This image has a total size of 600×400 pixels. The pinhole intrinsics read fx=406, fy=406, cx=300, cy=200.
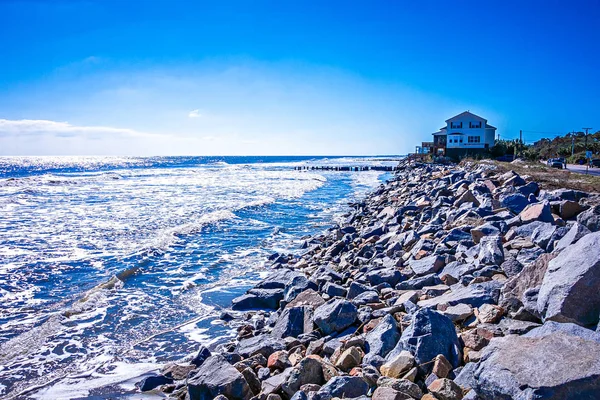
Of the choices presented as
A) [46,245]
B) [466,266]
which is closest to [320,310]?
[466,266]

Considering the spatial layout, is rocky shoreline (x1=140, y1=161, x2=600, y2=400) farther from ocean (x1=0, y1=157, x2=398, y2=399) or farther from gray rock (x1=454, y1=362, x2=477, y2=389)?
ocean (x1=0, y1=157, x2=398, y2=399)

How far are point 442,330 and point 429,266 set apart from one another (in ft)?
10.1

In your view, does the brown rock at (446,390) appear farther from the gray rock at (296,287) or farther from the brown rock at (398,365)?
the gray rock at (296,287)

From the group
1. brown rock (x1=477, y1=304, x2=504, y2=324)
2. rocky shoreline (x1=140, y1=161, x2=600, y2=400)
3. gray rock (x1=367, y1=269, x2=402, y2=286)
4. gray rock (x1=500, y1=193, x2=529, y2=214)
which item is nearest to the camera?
rocky shoreline (x1=140, y1=161, x2=600, y2=400)

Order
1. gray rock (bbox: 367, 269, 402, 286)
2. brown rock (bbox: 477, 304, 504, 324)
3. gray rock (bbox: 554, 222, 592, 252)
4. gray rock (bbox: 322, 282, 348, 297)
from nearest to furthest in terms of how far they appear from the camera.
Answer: brown rock (bbox: 477, 304, 504, 324) < gray rock (bbox: 554, 222, 592, 252) < gray rock (bbox: 322, 282, 348, 297) < gray rock (bbox: 367, 269, 402, 286)

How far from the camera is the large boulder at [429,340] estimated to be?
3680 mm

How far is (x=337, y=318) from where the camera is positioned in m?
5.22

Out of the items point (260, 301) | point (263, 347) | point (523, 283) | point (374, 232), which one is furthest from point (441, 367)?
point (374, 232)

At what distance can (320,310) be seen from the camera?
5.55 m

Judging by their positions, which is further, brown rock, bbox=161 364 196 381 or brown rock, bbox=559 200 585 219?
brown rock, bbox=559 200 585 219

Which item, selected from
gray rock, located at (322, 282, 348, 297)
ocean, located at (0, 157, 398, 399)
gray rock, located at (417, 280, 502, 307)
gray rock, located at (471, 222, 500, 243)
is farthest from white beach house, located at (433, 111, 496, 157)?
gray rock, located at (417, 280, 502, 307)

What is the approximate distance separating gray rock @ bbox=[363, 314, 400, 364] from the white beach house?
49.1m

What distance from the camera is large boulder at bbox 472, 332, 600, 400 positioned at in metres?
2.63

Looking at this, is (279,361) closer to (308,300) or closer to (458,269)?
(308,300)
